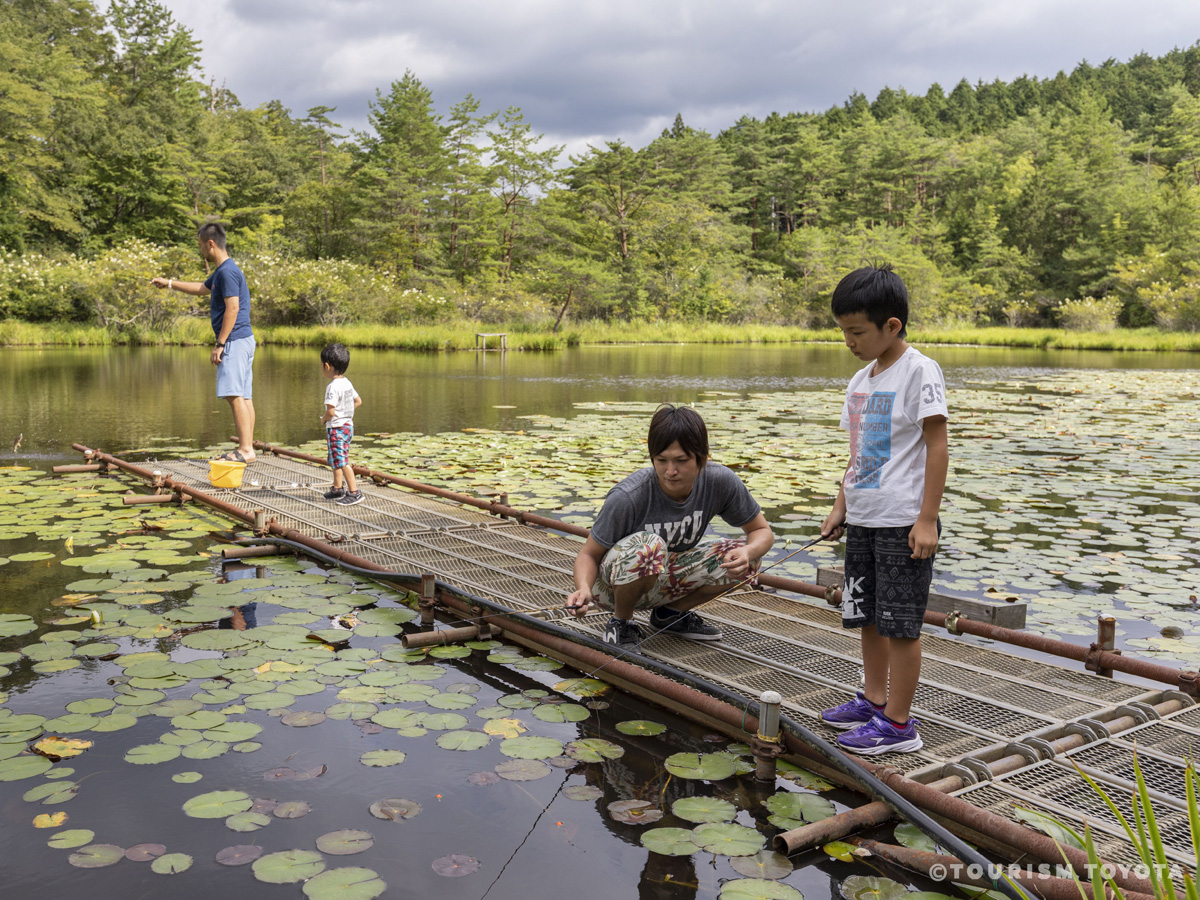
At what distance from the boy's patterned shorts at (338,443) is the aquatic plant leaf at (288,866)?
4048mm

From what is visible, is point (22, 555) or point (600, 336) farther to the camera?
point (600, 336)

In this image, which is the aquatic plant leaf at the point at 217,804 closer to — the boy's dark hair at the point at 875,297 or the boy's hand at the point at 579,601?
the boy's hand at the point at 579,601

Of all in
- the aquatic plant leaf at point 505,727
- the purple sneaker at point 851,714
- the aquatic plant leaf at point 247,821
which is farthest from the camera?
the aquatic plant leaf at point 505,727

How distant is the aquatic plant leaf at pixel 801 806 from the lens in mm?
2461

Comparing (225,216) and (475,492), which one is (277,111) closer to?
(225,216)

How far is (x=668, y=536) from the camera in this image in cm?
334

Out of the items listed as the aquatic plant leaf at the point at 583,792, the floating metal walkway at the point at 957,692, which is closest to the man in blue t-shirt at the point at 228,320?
the floating metal walkway at the point at 957,692

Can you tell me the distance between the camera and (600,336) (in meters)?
35.7

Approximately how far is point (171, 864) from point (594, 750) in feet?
4.05

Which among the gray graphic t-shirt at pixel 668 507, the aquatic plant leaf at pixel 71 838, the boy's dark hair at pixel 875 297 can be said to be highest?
the boy's dark hair at pixel 875 297

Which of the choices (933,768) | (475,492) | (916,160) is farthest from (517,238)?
(933,768)

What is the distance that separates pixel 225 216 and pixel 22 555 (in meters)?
41.1

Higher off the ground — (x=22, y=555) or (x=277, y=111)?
(x=277, y=111)

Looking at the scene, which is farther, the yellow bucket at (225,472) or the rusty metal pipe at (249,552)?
the yellow bucket at (225,472)
